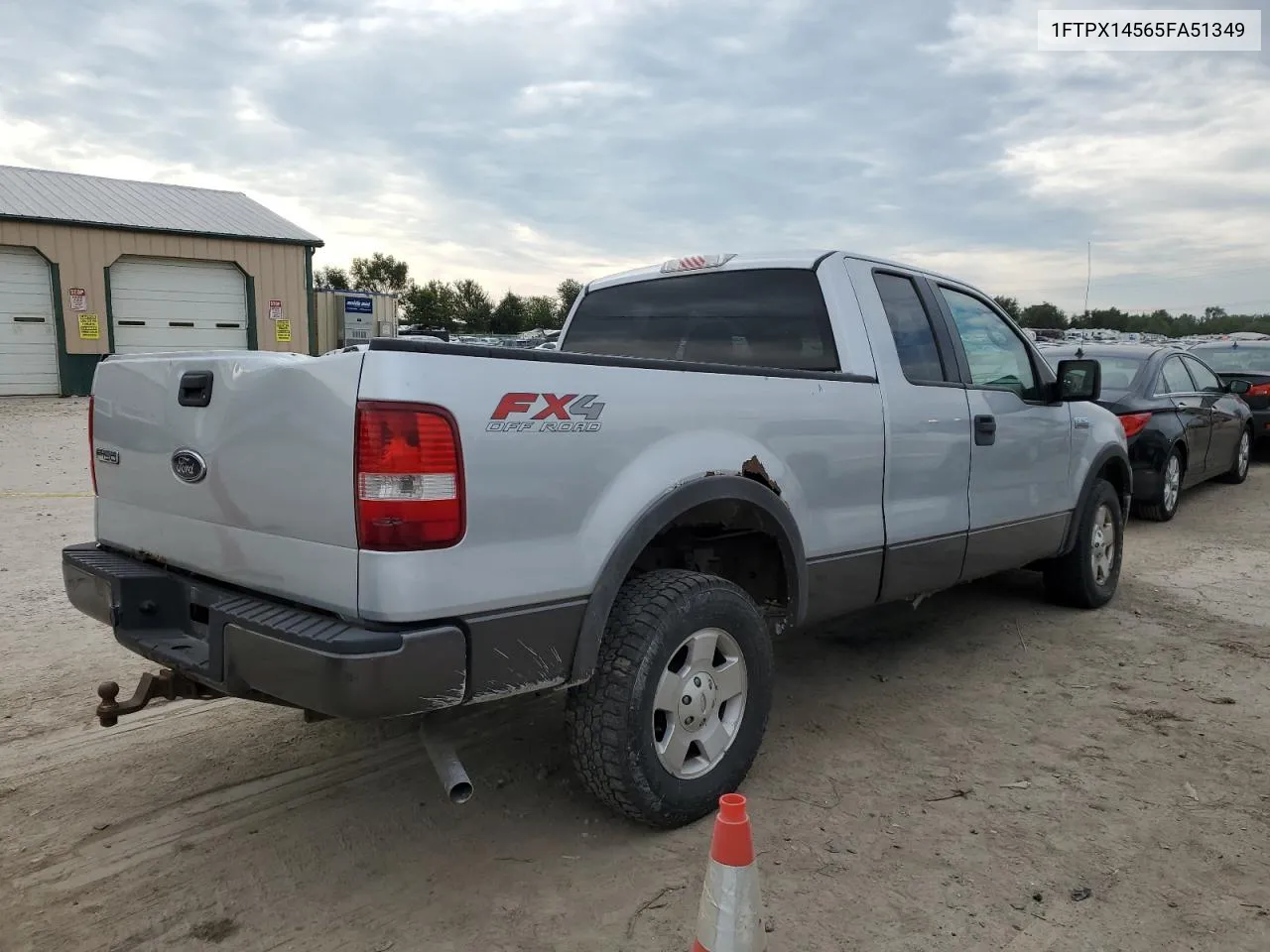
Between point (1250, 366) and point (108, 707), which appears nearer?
point (108, 707)

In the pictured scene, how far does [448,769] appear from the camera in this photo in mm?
2613

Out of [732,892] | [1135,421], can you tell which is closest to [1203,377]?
[1135,421]

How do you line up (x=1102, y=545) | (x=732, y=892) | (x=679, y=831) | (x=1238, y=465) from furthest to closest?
(x=1238, y=465), (x=1102, y=545), (x=679, y=831), (x=732, y=892)

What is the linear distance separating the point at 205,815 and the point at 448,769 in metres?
1.06

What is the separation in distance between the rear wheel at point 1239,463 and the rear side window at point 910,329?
813cm

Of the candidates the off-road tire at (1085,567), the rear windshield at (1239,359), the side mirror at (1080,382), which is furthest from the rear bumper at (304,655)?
the rear windshield at (1239,359)

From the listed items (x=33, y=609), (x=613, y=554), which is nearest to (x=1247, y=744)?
(x=613, y=554)

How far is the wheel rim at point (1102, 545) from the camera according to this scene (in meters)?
5.50

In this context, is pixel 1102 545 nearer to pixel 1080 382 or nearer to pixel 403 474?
pixel 1080 382

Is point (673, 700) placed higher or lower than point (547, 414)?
lower

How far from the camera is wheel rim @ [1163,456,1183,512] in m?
8.40

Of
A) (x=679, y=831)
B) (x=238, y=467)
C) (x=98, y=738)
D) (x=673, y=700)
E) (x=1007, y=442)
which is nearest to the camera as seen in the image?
(x=238, y=467)

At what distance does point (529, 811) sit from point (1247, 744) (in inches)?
113

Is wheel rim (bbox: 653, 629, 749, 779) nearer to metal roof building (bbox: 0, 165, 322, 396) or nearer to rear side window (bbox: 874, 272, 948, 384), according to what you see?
rear side window (bbox: 874, 272, 948, 384)
